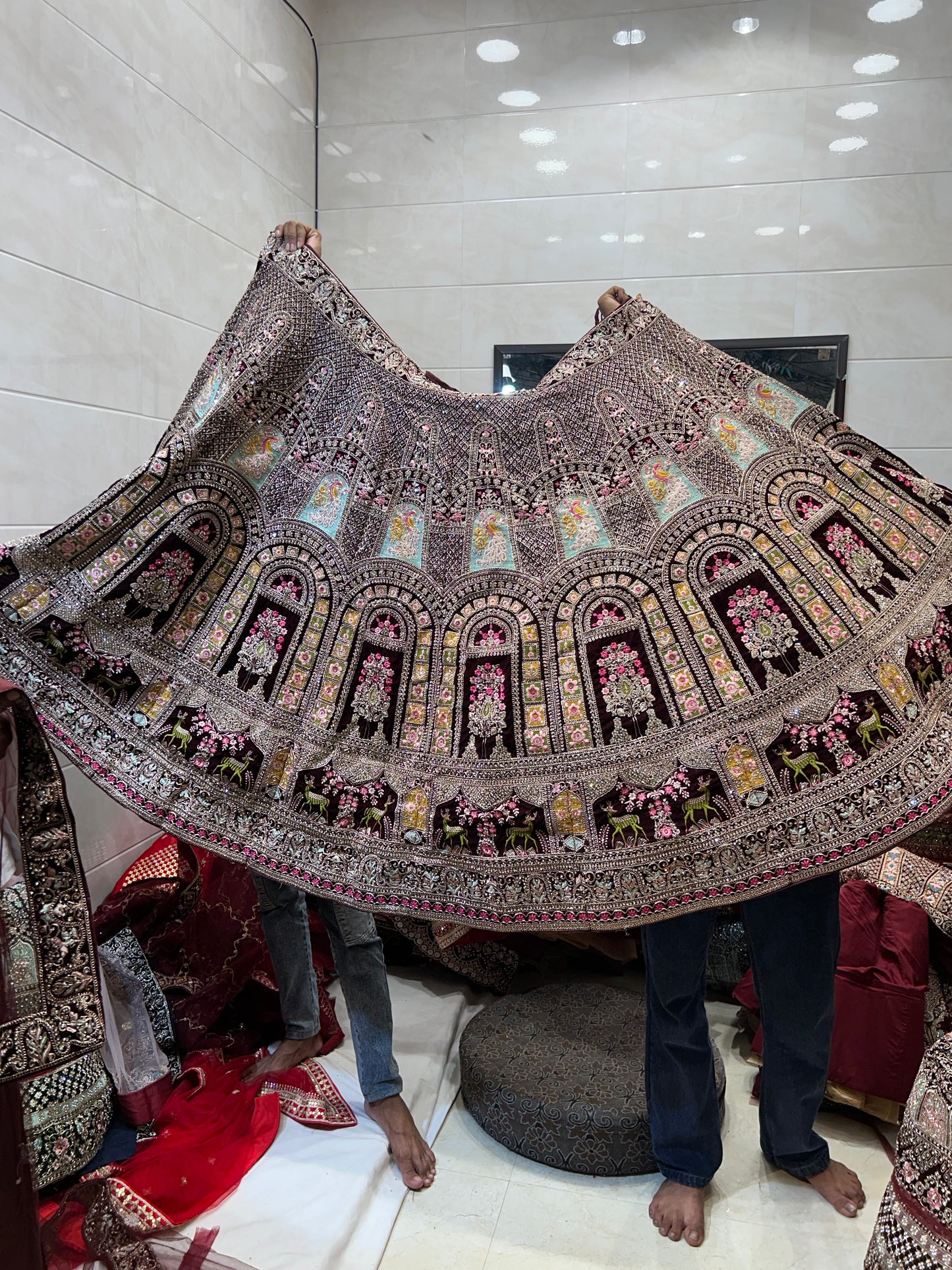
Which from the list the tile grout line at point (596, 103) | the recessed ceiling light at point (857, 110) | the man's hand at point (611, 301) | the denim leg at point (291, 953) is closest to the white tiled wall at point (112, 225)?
the tile grout line at point (596, 103)

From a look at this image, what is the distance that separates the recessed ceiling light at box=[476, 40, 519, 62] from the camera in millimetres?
Result: 2943

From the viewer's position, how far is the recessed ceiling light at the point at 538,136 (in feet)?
9.64

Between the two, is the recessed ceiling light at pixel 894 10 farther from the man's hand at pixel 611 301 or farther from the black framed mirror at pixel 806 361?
the man's hand at pixel 611 301

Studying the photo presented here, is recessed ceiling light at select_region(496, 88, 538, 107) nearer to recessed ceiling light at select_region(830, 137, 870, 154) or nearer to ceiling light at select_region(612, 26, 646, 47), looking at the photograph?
ceiling light at select_region(612, 26, 646, 47)

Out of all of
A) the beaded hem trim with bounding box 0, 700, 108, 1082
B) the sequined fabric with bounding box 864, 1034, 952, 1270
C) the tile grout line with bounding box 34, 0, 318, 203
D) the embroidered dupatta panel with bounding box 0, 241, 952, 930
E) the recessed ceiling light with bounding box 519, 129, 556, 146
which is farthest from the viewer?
the recessed ceiling light with bounding box 519, 129, 556, 146

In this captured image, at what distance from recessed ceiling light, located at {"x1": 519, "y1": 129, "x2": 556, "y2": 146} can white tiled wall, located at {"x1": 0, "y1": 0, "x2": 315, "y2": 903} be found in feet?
2.73

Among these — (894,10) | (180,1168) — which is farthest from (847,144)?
(180,1168)

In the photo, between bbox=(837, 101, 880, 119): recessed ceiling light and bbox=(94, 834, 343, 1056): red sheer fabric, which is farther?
bbox=(837, 101, 880, 119): recessed ceiling light

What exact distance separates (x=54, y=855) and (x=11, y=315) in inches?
47.9

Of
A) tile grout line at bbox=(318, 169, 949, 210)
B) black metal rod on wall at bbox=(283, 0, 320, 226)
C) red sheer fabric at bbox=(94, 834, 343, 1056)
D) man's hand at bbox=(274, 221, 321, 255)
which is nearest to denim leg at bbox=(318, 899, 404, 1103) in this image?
red sheer fabric at bbox=(94, 834, 343, 1056)

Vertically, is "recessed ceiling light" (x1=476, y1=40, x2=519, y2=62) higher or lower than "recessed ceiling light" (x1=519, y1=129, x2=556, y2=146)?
higher

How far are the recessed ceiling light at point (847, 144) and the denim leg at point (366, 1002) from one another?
2.66 metres

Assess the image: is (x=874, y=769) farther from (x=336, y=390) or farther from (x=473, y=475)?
(x=336, y=390)

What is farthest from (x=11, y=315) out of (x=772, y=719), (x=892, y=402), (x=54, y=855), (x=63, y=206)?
(x=892, y=402)
